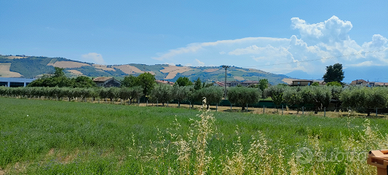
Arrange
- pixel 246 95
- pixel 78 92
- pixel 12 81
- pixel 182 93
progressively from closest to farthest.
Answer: pixel 246 95, pixel 182 93, pixel 78 92, pixel 12 81

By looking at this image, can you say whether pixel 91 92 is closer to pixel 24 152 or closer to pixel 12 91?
pixel 12 91

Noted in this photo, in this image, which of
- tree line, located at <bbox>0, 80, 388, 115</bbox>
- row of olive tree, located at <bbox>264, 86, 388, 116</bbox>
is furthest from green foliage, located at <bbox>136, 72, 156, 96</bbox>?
row of olive tree, located at <bbox>264, 86, 388, 116</bbox>

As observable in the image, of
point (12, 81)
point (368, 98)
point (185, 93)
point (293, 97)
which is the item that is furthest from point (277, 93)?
point (12, 81)

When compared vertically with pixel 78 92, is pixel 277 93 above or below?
above

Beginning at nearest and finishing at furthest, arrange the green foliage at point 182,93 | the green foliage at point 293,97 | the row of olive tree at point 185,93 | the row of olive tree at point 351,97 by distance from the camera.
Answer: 1. the row of olive tree at point 351,97
2. the green foliage at point 293,97
3. the row of olive tree at point 185,93
4. the green foliage at point 182,93

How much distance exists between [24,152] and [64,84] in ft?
299

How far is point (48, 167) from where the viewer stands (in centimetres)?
648

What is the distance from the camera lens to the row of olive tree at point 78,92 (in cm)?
6266

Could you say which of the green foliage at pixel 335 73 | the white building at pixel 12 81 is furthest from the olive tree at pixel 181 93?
the white building at pixel 12 81

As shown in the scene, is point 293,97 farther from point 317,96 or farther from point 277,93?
point 277,93

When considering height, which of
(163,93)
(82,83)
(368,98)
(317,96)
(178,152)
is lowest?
(178,152)

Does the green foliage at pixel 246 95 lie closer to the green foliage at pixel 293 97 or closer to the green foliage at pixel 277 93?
the green foliage at pixel 277 93

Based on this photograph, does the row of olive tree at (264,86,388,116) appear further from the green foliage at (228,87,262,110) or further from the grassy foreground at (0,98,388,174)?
the grassy foreground at (0,98,388,174)

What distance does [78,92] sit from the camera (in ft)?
223
